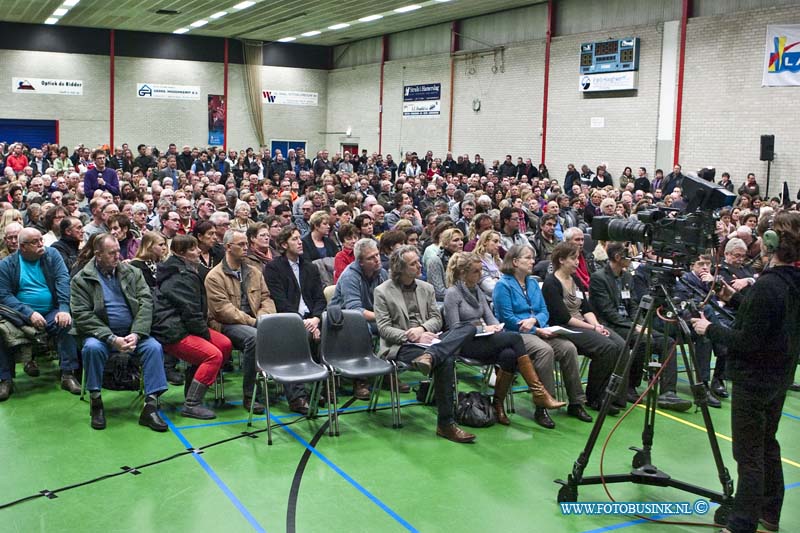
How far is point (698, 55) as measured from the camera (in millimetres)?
15742

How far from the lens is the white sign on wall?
17.0 meters

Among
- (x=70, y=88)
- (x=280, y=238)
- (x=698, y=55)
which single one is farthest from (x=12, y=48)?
(x=280, y=238)

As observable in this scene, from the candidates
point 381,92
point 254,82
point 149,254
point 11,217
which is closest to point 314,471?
point 149,254

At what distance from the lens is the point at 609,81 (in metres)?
17.6

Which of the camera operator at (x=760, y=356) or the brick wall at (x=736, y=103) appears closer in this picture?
the camera operator at (x=760, y=356)

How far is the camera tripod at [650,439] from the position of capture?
384 cm

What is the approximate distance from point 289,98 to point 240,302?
2247 centimetres

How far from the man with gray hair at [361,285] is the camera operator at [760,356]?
2.96 meters

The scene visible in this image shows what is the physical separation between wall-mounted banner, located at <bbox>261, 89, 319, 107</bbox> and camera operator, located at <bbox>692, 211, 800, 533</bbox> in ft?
81.3

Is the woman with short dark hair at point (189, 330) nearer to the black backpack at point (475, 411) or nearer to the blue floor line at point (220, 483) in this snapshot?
the blue floor line at point (220, 483)

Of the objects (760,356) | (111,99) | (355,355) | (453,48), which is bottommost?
(355,355)

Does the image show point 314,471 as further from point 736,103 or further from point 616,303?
point 736,103

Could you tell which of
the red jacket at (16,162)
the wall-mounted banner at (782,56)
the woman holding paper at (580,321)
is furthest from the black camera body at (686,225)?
the red jacket at (16,162)

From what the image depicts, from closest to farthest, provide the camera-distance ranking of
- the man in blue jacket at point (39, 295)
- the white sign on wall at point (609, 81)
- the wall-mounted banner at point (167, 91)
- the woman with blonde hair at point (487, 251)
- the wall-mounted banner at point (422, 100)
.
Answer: the man in blue jacket at point (39, 295)
the woman with blonde hair at point (487, 251)
the white sign on wall at point (609, 81)
the wall-mounted banner at point (422, 100)
the wall-mounted banner at point (167, 91)
